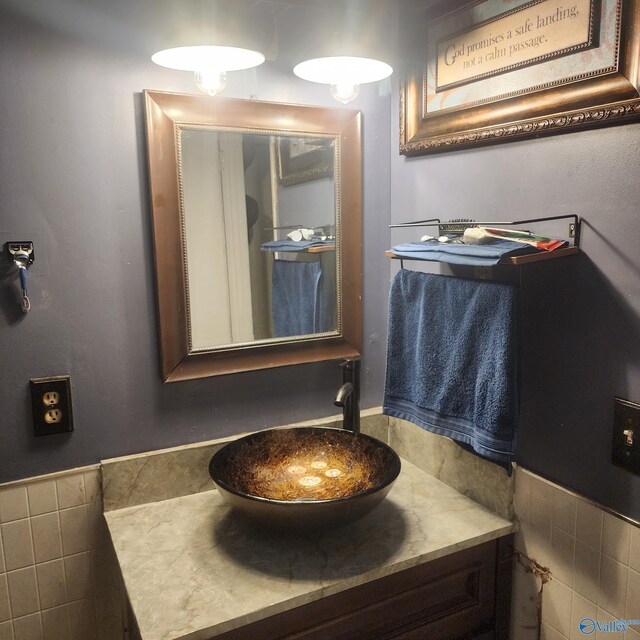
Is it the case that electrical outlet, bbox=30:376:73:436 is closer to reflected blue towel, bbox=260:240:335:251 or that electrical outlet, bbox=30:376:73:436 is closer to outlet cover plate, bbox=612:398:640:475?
reflected blue towel, bbox=260:240:335:251

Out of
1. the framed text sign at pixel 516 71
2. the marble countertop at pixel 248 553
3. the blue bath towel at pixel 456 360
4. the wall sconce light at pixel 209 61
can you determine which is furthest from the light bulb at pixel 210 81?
the marble countertop at pixel 248 553

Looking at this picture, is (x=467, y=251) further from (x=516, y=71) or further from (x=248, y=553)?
(x=248, y=553)

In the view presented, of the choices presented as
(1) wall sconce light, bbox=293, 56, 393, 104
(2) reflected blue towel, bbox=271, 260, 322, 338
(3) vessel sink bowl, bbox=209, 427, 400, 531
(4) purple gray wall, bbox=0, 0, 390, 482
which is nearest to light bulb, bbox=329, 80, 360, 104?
(1) wall sconce light, bbox=293, 56, 393, 104

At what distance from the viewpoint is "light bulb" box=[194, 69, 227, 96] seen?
4.40 feet

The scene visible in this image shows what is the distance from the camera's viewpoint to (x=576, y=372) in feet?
3.87

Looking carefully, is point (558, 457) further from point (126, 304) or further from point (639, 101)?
point (126, 304)

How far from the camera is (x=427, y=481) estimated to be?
5.19 feet

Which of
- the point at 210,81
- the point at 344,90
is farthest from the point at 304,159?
the point at 210,81

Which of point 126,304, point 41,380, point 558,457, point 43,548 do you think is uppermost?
point 126,304

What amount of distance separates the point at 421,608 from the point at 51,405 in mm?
969

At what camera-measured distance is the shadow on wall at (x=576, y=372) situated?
1.09 m

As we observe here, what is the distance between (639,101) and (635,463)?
25.9 inches

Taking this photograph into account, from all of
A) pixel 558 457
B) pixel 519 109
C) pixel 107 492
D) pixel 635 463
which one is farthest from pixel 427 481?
pixel 519 109

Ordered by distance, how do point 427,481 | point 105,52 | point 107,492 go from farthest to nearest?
point 427,481 → point 107,492 → point 105,52
